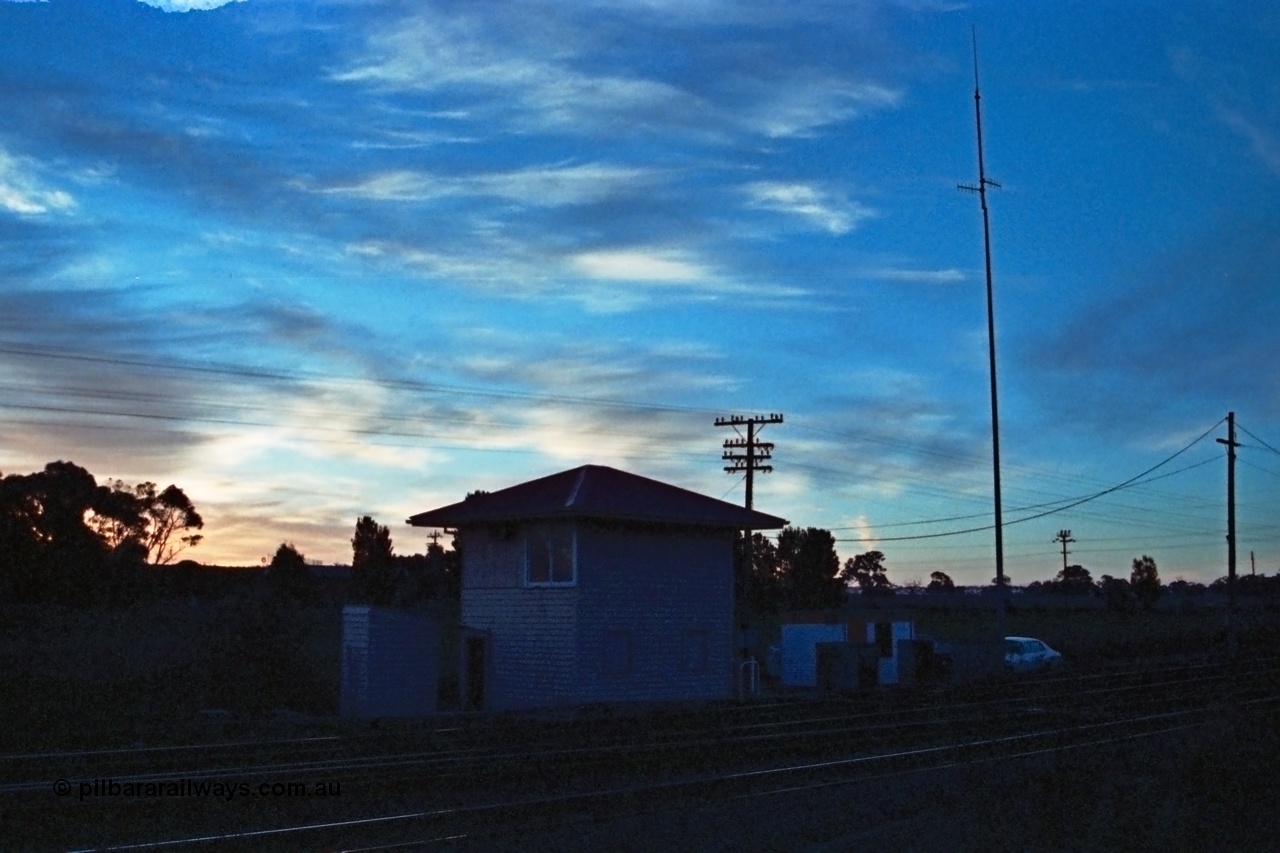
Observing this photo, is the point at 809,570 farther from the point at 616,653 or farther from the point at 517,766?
the point at 517,766

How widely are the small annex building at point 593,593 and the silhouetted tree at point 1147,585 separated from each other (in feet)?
353

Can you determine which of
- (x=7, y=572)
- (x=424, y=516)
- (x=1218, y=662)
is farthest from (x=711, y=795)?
(x=7, y=572)

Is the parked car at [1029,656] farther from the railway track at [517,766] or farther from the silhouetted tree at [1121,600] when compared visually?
the silhouetted tree at [1121,600]

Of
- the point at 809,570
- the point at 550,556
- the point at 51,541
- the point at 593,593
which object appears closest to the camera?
the point at 593,593

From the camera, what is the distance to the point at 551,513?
32.8 meters

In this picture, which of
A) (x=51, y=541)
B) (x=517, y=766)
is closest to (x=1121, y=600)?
(x=51, y=541)

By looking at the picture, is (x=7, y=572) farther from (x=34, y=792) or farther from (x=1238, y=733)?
(x=1238, y=733)

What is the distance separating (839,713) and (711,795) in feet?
44.3

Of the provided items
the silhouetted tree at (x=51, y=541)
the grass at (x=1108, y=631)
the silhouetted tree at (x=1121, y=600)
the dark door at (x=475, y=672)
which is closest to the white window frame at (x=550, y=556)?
the dark door at (x=475, y=672)

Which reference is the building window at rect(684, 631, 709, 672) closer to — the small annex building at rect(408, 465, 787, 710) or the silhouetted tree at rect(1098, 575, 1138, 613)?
the small annex building at rect(408, 465, 787, 710)

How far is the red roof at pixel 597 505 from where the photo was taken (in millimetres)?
33250

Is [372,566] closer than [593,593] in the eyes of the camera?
No

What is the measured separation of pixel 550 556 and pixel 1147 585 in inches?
4610

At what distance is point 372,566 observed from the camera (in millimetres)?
108562
